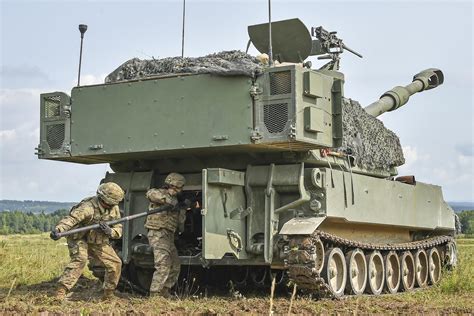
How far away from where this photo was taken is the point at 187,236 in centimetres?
1316

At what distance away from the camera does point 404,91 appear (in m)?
17.0

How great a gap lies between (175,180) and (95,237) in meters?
1.36

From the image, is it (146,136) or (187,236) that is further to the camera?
(187,236)

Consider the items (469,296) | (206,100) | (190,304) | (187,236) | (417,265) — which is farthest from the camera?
(417,265)

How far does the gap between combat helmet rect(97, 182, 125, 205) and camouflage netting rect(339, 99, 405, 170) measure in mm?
3404

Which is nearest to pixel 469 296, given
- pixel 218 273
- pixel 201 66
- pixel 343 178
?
pixel 343 178

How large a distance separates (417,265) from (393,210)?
137cm

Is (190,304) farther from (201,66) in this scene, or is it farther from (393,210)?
(393,210)

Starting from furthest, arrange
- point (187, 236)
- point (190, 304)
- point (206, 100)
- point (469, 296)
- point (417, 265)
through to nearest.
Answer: point (417, 265), point (187, 236), point (469, 296), point (206, 100), point (190, 304)

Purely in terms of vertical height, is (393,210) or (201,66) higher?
(201,66)

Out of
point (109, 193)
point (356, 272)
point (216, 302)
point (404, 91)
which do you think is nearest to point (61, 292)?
point (109, 193)

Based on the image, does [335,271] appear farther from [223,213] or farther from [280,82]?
[280,82]

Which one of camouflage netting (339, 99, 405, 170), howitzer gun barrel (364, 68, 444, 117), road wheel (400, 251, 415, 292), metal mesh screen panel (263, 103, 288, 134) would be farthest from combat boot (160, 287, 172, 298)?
howitzer gun barrel (364, 68, 444, 117)

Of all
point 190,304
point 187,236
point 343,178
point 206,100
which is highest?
point 206,100
